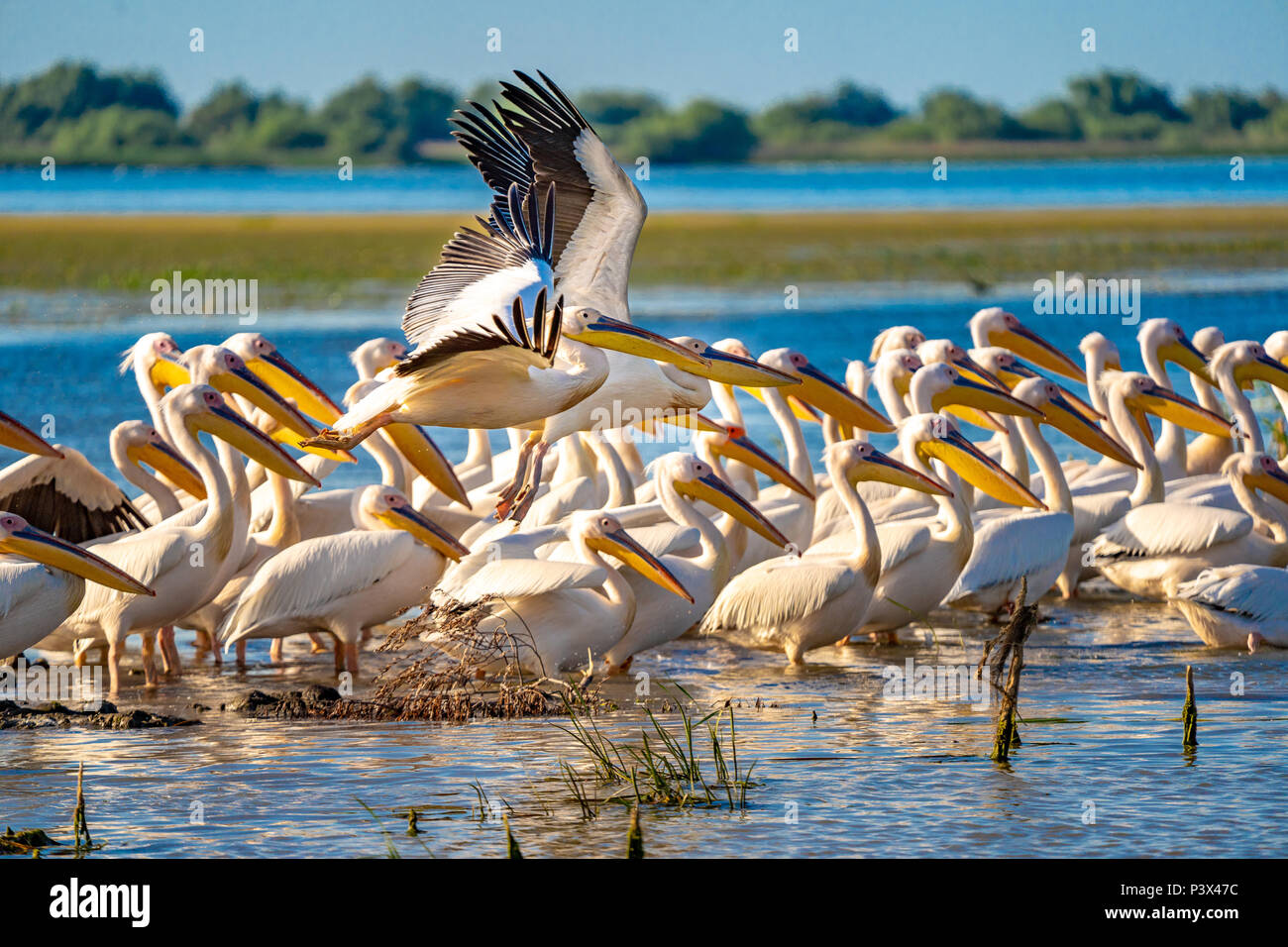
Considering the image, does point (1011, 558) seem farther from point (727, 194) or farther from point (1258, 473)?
point (727, 194)

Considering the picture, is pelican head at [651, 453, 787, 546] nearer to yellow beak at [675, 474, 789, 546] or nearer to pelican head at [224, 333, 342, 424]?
yellow beak at [675, 474, 789, 546]

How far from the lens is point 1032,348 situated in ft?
37.3

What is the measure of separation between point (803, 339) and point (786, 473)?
30.5ft

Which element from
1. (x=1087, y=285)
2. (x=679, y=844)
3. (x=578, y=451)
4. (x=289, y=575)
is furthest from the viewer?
(x=1087, y=285)

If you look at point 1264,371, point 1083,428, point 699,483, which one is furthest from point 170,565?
point 1264,371

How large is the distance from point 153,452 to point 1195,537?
4.55 m

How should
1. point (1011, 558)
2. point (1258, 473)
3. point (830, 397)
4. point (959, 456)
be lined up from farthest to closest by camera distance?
point (830, 397) < point (1258, 473) < point (959, 456) < point (1011, 558)

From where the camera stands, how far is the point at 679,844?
5.02 metres

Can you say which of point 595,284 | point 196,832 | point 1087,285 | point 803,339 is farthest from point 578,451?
point 1087,285

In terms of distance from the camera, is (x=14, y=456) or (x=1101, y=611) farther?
(x=14, y=456)

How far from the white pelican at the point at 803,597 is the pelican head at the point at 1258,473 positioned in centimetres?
194

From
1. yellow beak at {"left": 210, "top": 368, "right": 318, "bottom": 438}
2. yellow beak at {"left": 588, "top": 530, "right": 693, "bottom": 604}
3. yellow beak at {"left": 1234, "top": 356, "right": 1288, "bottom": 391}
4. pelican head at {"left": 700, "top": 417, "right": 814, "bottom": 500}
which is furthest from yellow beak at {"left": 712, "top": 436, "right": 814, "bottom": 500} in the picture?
yellow beak at {"left": 1234, "top": 356, "right": 1288, "bottom": 391}

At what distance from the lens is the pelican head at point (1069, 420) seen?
945 centimetres
